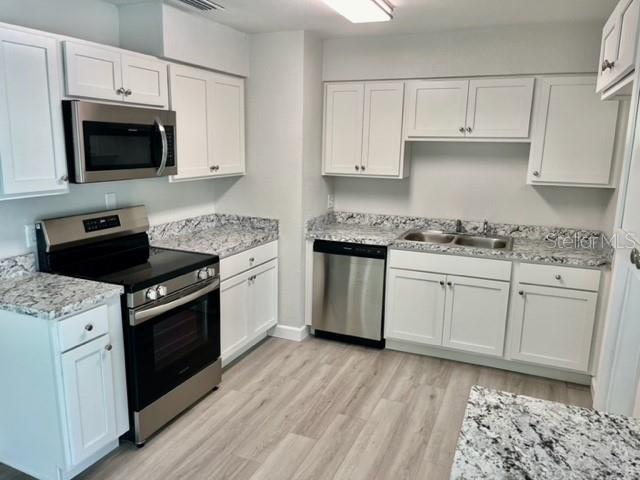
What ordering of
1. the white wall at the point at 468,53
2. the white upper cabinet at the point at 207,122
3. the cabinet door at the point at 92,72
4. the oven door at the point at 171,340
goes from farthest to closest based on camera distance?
the white wall at the point at 468,53, the white upper cabinet at the point at 207,122, the oven door at the point at 171,340, the cabinet door at the point at 92,72

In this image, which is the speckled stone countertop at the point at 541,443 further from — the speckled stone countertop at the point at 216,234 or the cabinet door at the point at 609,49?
the speckled stone countertop at the point at 216,234

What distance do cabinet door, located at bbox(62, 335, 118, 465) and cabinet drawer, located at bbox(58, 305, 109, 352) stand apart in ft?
0.11

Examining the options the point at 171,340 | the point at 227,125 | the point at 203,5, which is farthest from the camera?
the point at 227,125

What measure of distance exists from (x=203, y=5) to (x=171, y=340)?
2.00 metres

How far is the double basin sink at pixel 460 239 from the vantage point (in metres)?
3.70

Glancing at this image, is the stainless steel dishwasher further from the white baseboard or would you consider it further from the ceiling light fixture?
the ceiling light fixture

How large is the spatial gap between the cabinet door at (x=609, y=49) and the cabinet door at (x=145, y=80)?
2.36 m

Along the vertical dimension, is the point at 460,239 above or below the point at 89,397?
above

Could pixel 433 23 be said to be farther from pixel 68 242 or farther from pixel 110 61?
pixel 68 242

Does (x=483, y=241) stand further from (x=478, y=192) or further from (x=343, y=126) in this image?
(x=343, y=126)

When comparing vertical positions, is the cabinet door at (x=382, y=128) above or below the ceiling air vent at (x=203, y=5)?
below

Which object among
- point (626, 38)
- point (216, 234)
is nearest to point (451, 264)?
point (216, 234)

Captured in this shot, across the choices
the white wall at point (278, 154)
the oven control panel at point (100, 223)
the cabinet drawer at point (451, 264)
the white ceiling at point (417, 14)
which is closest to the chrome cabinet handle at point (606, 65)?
the white ceiling at point (417, 14)

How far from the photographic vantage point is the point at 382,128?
12.3ft
